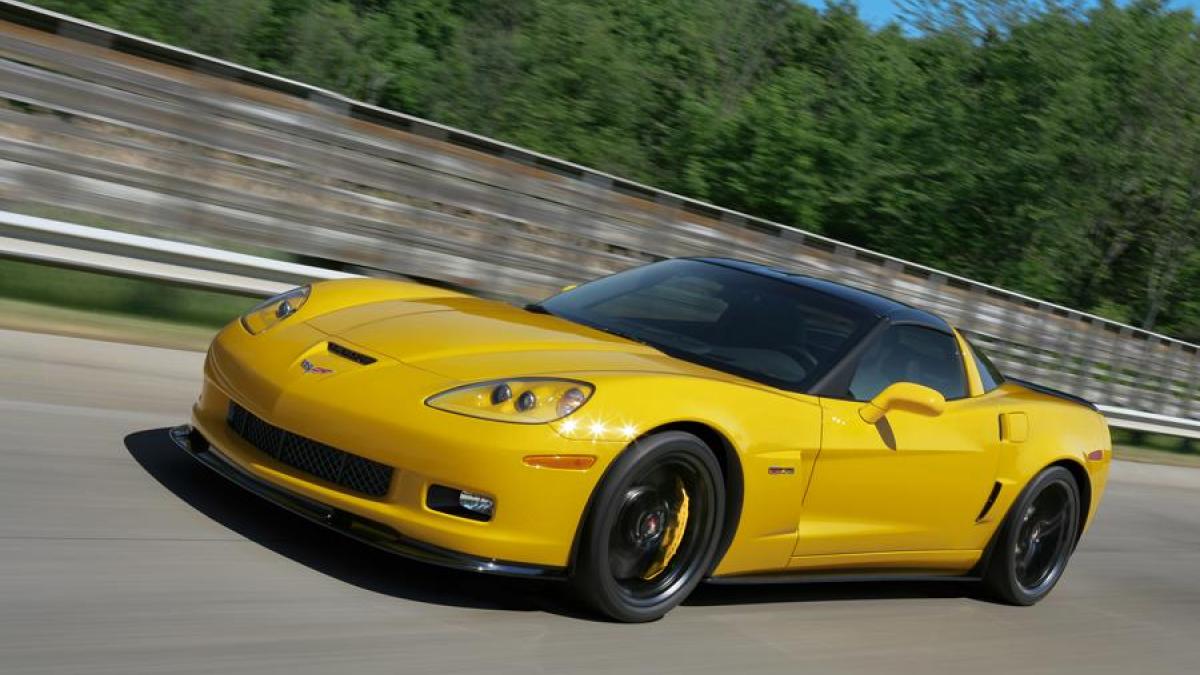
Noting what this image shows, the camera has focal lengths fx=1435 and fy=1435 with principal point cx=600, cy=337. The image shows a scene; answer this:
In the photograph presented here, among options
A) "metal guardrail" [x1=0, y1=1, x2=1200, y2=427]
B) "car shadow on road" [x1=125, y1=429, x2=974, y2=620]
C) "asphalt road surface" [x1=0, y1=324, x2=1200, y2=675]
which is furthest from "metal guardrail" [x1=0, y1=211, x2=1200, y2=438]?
"car shadow on road" [x1=125, y1=429, x2=974, y2=620]

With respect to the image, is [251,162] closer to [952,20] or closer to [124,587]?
[124,587]

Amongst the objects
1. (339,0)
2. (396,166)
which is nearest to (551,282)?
(396,166)

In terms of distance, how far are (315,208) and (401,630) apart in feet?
20.1

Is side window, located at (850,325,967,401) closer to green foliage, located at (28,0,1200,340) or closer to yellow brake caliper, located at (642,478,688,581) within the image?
yellow brake caliper, located at (642,478,688,581)

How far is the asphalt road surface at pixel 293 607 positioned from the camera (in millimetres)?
3770

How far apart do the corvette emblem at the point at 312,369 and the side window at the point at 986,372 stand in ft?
10.1

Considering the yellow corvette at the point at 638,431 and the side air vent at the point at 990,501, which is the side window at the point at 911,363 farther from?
the side air vent at the point at 990,501

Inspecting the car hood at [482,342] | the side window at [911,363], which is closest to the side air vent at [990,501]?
the side window at [911,363]

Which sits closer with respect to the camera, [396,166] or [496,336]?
[496,336]

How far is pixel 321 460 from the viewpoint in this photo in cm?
443

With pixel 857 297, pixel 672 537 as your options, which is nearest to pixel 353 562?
pixel 672 537

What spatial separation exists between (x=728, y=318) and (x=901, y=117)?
1224 inches

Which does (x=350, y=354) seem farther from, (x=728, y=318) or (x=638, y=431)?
(x=728, y=318)

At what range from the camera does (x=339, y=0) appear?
4709cm
